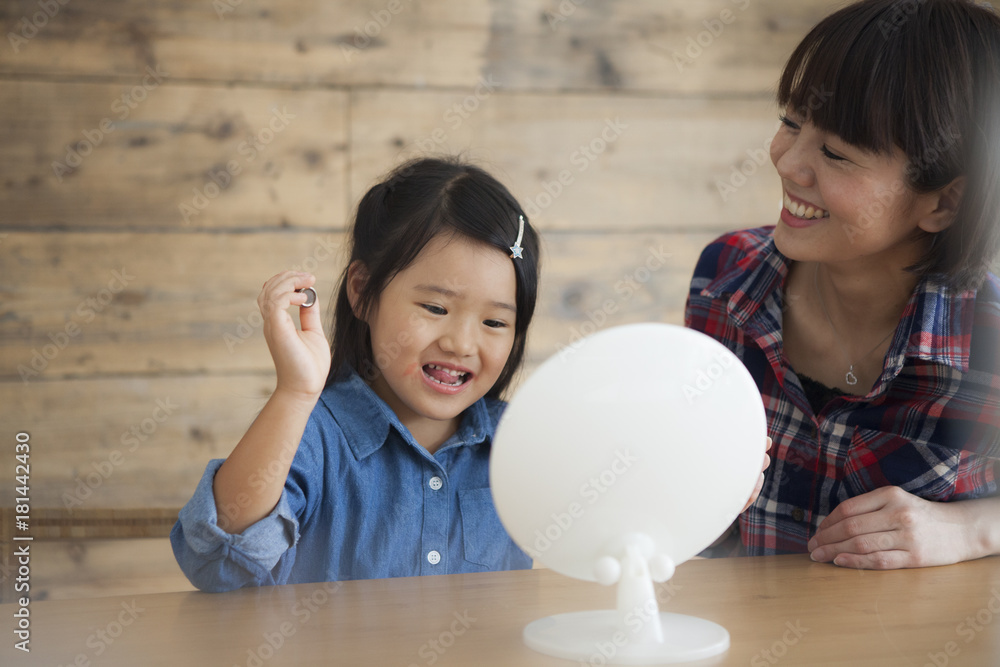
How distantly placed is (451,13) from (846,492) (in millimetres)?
A: 1463

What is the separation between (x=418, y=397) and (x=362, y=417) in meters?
0.09

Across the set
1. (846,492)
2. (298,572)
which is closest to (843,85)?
(846,492)

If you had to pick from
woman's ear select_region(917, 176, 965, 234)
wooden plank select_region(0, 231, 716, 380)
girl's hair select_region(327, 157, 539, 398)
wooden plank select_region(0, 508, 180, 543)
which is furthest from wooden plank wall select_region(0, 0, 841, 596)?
woman's ear select_region(917, 176, 965, 234)

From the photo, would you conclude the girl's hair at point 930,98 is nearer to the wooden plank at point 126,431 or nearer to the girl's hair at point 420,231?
the girl's hair at point 420,231

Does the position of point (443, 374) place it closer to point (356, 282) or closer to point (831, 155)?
point (356, 282)

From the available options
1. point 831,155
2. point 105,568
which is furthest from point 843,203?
point 105,568

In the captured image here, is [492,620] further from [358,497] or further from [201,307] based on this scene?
[201,307]

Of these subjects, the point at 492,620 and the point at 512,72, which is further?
the point at 512,72

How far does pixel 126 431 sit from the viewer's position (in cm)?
203

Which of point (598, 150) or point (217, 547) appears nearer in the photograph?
point (217, 547)

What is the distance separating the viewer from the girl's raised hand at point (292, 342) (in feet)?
2.84

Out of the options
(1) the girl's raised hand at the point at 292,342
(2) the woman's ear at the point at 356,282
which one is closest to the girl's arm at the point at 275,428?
(1) the girl's raised hand at the point at 292,342

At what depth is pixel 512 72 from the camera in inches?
85.6

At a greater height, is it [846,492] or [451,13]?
[451,13]
